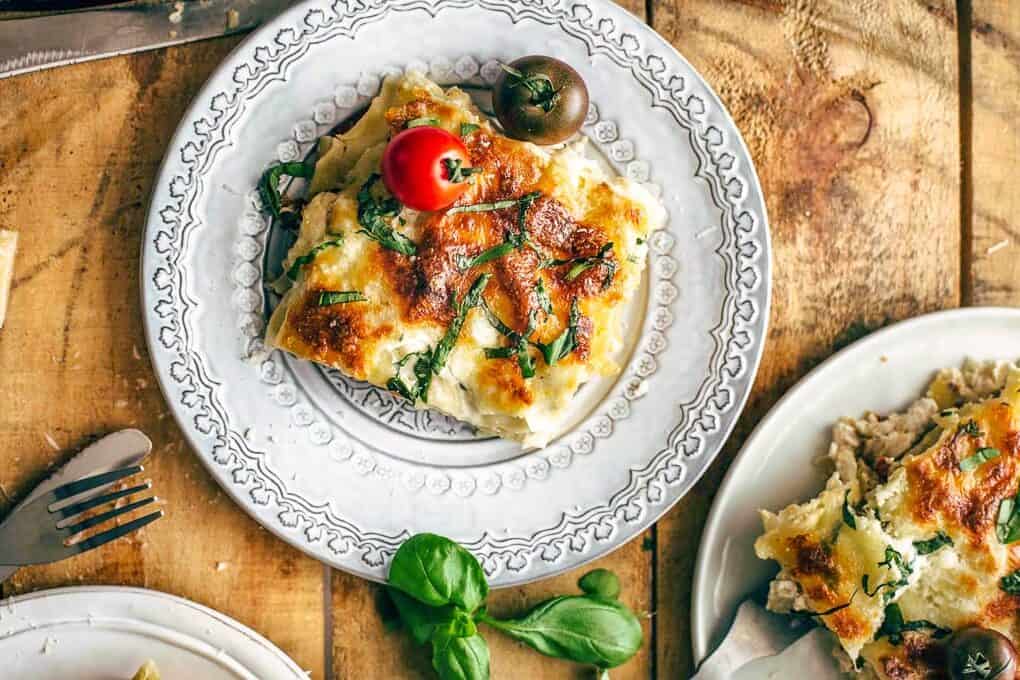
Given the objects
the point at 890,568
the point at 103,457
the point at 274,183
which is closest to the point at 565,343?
the point at 274,183

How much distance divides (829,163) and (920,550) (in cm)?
127

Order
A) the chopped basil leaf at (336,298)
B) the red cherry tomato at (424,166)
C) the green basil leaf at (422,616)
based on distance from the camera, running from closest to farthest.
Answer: the red cherry tomato at (424,166), the chopped basil leaf at (336,298), the green basil leaf at (422,616)

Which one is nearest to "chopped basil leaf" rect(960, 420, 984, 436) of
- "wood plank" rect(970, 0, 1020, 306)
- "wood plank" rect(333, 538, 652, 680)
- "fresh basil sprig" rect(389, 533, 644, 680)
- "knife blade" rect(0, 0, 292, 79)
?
"wood plank" rect(970, 0, 1020, 306)

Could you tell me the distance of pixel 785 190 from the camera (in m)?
3.30

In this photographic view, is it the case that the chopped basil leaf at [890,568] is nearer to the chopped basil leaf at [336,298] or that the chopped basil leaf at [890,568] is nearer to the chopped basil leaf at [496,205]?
the chopped basil leaf at [496,205]

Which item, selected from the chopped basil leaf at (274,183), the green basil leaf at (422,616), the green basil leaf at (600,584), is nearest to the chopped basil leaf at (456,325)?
the chopped basil leaf at (274,183)

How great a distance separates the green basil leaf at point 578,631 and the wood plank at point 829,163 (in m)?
0.25

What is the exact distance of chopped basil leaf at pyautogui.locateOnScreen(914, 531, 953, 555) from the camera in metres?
2.96

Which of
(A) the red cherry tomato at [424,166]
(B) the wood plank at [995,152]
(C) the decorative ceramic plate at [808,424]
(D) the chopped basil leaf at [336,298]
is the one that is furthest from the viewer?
(B) the wood plank at [995,152]

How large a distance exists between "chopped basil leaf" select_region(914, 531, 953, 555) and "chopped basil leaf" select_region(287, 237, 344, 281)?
1.92 meters

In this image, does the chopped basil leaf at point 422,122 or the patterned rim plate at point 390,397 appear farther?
the patterned rim plate at point 390,397

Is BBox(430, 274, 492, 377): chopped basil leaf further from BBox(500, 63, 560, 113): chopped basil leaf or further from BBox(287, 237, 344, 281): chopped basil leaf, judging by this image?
BBox(500, 63, 560, 113): chopped basil leaf

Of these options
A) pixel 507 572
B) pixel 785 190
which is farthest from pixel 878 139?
pixel 507 572

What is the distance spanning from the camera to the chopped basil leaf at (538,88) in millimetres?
2801
